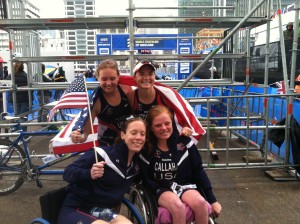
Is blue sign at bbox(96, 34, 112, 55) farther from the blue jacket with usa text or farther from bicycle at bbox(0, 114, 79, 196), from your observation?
the blue jacket with usa text

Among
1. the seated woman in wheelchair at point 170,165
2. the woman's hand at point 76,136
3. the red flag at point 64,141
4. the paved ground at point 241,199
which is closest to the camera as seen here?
the seated woman in wheelchair at point 170,165

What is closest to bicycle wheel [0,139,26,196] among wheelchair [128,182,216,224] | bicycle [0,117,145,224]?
bicycle [0,117,145,224]

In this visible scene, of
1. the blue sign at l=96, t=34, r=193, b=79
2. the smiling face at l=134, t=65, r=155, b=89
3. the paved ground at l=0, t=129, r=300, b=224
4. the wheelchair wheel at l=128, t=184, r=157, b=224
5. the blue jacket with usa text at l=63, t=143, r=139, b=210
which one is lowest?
the paved ground at l=0, t=129, r=300, b=224

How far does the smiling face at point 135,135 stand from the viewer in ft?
8.16

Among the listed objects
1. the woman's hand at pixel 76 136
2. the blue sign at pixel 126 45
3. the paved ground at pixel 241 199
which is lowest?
the paved ground at pixel 241 199

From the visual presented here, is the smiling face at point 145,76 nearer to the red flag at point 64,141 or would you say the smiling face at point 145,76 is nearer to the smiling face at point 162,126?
the smiling face at point 162,126

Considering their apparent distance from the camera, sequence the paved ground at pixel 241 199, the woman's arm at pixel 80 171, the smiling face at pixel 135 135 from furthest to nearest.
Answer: the paved ground at pixel 241 199
the smiling face at pixel 135 135
the woman's arm at pixel 80 171

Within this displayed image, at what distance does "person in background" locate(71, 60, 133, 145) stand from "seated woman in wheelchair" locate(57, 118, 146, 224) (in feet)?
1.19

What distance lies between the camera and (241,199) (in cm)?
416

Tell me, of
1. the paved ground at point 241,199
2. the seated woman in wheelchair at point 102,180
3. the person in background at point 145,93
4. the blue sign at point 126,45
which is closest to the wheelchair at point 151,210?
the seated woman in wheelchair at point 102,180

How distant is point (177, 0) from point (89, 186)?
18.9 feet

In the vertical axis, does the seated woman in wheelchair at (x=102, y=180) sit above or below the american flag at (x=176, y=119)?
below

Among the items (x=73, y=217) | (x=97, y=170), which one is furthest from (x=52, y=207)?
(x=97, y=170)

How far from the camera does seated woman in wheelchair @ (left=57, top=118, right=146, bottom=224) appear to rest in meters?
2.31
